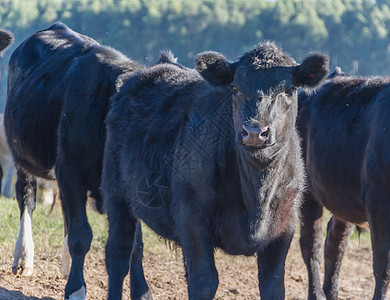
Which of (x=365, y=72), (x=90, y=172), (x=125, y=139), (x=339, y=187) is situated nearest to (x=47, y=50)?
(x=90, y=172)

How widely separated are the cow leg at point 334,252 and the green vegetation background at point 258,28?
12.8 metres

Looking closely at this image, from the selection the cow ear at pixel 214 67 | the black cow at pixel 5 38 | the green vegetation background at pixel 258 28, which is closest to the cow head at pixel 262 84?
the cow ear at pixel 214 67

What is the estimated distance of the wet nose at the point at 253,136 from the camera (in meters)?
3.71

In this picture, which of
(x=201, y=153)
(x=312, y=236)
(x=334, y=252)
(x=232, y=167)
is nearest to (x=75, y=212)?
(x=201, y=153)

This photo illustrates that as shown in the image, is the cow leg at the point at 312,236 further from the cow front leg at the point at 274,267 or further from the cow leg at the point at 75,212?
the cow front leg at the point at 274,267

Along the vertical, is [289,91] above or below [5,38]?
above

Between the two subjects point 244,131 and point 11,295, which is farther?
point 11,295

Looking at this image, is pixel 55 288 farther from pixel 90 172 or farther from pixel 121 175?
pixel 121 175

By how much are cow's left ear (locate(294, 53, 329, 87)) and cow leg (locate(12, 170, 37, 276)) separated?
356 cm

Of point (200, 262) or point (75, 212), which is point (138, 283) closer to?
point (75, 212)

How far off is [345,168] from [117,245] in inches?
92.9

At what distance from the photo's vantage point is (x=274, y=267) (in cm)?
430

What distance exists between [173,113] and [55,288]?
234cm

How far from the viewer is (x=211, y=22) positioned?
93.1ft
